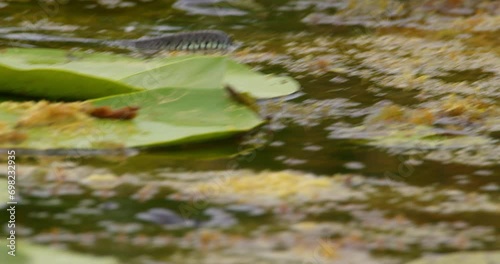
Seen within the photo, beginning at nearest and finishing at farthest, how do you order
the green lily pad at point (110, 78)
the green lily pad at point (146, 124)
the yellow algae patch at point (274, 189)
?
the yellow algae patch at point (274, 189) < the green lily pad at point (146, 124) < the green lily pad at point (110, 78)

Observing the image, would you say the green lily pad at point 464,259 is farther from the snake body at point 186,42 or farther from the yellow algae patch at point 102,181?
the snake body at point 186,42

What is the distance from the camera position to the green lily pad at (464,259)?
172 centimetres

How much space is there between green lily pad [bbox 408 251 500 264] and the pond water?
3cm

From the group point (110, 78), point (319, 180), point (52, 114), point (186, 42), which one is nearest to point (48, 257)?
point (319, 180)

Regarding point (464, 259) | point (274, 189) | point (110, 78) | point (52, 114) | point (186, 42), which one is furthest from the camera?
point (186, 42)

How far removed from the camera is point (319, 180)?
221cm

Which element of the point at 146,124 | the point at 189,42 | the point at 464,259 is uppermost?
the point at 189,42

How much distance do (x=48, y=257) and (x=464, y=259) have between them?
0.67 m

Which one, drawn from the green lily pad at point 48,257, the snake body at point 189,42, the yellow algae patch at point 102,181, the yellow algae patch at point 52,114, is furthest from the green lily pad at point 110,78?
the green lily pad at point 48,257

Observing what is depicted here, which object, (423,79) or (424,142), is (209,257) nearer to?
(424,142)

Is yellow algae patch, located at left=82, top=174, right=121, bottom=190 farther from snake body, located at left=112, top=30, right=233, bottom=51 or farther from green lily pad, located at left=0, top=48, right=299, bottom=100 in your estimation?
snake body, located at left=112, top=30, right=233, bottom=51

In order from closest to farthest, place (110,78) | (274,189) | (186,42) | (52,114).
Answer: (274,189)
(52,114)
(110,78)
(186,42)

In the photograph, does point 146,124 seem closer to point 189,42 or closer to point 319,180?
point 319,180

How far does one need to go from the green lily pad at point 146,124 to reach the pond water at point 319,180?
0.04 m
